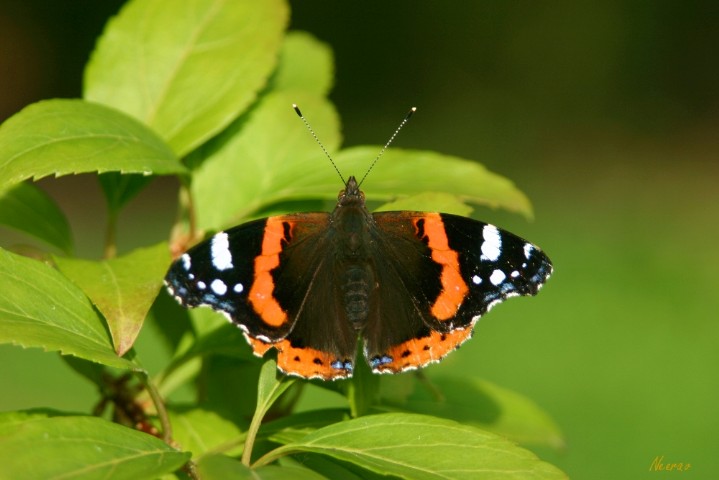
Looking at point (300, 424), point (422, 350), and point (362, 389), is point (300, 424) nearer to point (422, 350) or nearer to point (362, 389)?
point (362, 389)

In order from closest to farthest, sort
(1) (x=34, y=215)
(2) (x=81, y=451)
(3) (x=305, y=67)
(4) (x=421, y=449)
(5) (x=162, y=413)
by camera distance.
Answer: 1. (2) (x=81, y=451)
2. (4) (x=421, y=449)
3. (5) (x=162, y=413)
4. (1) (x=34, y=215)
5. (3) (x=305, y=67)

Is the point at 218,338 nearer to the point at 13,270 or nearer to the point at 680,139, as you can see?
the point at 13,270

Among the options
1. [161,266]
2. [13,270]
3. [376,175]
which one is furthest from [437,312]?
[13,270]

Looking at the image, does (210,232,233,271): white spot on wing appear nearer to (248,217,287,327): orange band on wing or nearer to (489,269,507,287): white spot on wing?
(248,217,287,327): orange band on wing

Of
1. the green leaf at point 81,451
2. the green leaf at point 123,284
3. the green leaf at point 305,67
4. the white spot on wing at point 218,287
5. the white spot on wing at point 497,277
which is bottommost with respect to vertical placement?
the green leaf at point 81,451

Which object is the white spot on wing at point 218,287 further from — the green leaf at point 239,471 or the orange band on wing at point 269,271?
the green leaf at point 239,471
